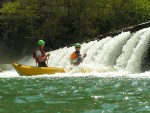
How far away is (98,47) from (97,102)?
1540cm

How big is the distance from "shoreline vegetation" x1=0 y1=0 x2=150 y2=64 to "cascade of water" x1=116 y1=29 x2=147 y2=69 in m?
18.7

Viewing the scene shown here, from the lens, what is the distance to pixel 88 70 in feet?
58.8

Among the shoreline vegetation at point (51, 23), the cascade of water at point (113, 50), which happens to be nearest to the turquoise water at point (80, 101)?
the cascade of water at point (113, 50)

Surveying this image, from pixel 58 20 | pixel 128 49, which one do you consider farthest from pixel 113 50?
pixel 58 20

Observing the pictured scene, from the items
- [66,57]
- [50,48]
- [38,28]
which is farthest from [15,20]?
[66,57]

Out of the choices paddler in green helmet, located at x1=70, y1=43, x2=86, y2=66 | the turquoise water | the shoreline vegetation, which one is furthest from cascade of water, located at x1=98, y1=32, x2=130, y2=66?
the shoreline vegetation

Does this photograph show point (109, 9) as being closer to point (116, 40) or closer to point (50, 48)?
point (50, 48)

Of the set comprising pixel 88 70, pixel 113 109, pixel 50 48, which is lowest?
pixel 113 109

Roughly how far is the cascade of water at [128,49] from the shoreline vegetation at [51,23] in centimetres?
1873

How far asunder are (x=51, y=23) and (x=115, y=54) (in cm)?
1863

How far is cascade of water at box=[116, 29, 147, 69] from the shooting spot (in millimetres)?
20125

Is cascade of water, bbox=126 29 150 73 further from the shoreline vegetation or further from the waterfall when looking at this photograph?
the shoreline vegetation

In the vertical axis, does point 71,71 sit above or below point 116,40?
below

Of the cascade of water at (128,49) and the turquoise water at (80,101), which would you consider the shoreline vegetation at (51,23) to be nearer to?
the cascade of water at (128,49)
